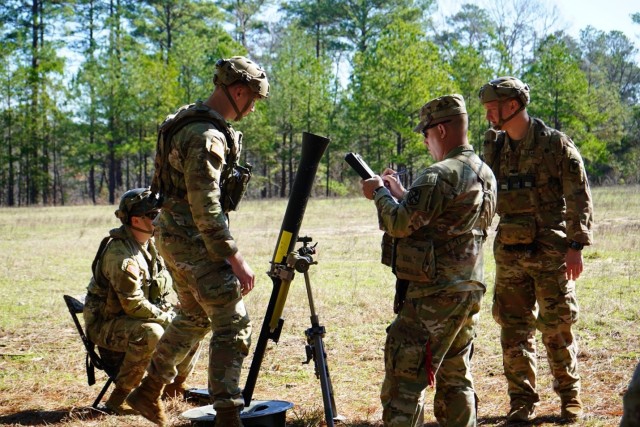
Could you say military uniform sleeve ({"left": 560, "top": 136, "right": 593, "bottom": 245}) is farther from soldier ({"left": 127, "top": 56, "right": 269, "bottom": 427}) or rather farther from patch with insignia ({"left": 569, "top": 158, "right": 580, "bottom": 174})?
soldier ({"left": 127, "top": 56, "right": 269, "bottom": 427})

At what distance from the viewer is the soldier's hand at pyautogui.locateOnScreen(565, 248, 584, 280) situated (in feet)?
17.3

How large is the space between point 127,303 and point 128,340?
0.28m

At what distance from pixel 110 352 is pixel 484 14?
194 ft

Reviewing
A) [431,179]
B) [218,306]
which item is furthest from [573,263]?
[218,306]

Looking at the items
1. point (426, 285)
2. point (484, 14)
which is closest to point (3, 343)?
point (426, 285)

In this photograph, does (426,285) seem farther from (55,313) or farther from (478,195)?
(55,313)

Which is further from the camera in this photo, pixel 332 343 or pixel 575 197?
pixel 332 343

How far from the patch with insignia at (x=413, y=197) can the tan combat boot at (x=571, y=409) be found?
2.24 m

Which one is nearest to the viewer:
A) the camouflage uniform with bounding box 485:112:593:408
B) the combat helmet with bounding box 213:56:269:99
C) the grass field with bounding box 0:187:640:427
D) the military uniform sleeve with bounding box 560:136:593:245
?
the combat helmet with bounding box 213:56:269:99

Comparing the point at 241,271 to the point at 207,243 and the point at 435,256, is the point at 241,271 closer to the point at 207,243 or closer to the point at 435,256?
the point at 207,243

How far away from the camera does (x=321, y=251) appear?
16125 millimetres

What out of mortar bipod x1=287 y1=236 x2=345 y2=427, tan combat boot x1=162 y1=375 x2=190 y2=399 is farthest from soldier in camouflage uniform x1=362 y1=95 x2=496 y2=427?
tan combat boot x1=162 y1=375 x2=190 y2=399

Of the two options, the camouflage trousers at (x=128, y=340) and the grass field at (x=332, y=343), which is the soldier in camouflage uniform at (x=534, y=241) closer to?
the grass field at (x=332, y=343)

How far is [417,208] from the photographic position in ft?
13.4
